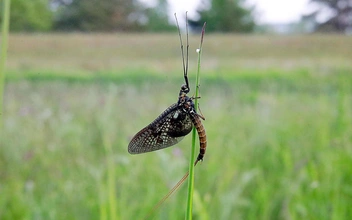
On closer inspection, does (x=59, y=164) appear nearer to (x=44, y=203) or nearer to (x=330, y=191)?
(x=44, y=203)

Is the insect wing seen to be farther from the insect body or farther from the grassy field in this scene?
the grassy field

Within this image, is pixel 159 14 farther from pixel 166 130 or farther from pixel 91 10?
pixel 166 130

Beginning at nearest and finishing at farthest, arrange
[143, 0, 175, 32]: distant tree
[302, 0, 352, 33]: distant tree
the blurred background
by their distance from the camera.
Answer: the blurred background, [143, 0, 175, 32]: distant tree, [302, 0, 352, 33]: distant tree

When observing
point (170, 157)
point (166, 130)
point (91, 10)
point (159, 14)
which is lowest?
point (170, 157)

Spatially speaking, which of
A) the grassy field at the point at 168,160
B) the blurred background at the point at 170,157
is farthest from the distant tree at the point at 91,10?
the grassy field at the point at 168,160

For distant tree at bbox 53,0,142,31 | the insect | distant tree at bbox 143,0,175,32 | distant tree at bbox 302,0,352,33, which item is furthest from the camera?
distant tree at bbox 302,0,352,33

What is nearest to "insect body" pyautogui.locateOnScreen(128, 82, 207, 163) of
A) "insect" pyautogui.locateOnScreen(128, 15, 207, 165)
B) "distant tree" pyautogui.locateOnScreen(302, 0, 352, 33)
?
"insect" pyautogui.locateOnScreen(128, 15, 207, 165)

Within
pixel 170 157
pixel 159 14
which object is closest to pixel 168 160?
pixel 170 157

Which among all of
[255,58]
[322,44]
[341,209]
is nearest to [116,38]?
[255,58]
